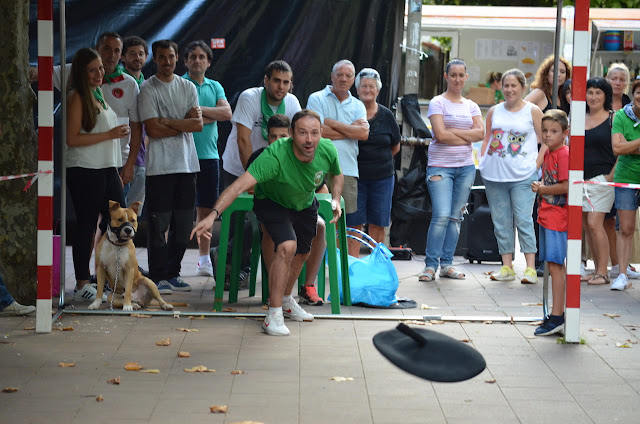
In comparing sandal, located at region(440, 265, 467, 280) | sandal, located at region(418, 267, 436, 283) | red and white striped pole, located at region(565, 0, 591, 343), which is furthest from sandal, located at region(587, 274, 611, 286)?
red and white striped pole, located at region(565, 0, 591, 343)

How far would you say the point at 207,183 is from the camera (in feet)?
30.3

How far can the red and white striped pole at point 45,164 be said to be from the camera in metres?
6.72

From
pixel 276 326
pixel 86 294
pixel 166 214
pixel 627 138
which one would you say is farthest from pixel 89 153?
pixel 627 138

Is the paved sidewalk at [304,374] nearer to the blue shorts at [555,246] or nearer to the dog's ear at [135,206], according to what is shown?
the blue shorts at [555,246]

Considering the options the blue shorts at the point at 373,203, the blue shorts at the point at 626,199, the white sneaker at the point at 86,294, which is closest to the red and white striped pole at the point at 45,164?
the white sneaker at the point at 86,294

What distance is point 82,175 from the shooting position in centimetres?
788

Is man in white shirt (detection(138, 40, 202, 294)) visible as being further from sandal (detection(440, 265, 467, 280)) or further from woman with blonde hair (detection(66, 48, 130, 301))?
sandal (detection(440, 265, 467, 280))

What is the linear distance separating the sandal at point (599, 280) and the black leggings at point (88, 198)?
4649mm

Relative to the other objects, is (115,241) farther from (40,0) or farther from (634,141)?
(634,141)

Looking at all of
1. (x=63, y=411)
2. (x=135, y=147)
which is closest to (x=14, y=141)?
(x=135, y=147)

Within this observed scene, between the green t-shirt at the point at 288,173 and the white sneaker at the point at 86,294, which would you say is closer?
the green t-shirt at the point at 288,173

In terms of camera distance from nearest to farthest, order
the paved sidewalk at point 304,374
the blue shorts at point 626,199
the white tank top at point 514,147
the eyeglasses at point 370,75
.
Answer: the paved sidewalk at point 304,374
the eyeglasses at point 370,75
the white tank top at point 514,147
the blue shorts at point 626,199

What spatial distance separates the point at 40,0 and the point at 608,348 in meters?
4.60

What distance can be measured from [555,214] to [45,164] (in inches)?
145
